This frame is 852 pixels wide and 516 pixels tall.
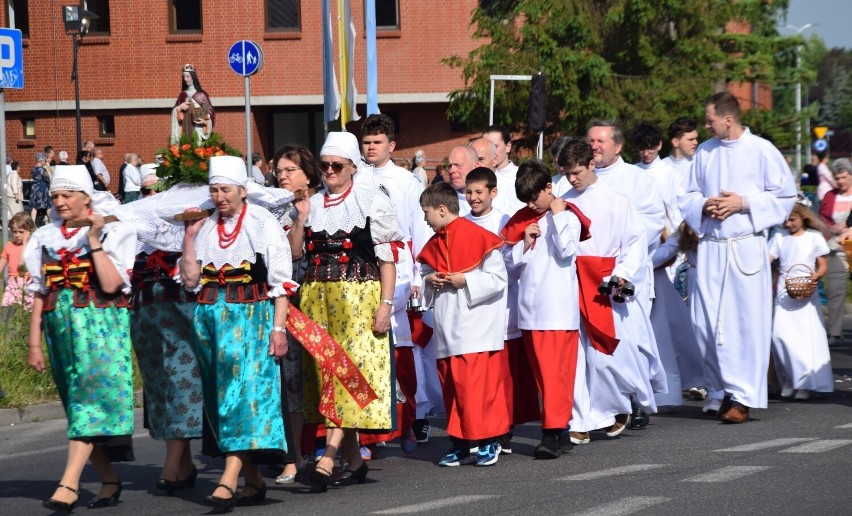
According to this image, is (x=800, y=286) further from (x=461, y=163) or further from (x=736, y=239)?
(x=461, y=163)

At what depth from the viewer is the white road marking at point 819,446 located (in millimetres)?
9252

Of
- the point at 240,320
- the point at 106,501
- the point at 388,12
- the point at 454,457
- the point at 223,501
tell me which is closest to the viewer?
the point at 223,501

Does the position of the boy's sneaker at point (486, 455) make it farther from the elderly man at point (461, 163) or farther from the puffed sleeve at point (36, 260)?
the puffed sleeve at point (36, 260)

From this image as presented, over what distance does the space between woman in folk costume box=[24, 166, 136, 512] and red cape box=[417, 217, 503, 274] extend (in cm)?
206

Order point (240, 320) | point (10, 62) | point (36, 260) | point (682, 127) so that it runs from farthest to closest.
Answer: point (10, 62) → point (682, 127) → point (36, 260) → point (240, 320)

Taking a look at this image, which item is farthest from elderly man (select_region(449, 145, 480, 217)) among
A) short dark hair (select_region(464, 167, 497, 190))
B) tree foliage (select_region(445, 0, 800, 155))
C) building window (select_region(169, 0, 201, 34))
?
building window (select_region(169, 0, 201, 34))

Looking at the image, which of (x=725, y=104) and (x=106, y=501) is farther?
(x=725, y=104)

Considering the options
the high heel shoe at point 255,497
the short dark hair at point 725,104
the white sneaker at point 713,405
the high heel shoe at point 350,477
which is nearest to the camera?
the high heel shoe at point 255,497

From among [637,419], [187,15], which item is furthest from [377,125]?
[187,15]

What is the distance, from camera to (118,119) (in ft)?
132

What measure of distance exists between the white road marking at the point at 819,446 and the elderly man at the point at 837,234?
4.96 meters

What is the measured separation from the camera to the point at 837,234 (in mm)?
14766

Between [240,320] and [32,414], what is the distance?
509 centimetres

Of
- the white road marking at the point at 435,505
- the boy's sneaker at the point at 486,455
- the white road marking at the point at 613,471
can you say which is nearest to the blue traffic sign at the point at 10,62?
the boy's sneaker at the point at 486,455
